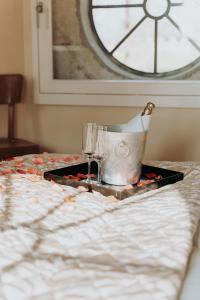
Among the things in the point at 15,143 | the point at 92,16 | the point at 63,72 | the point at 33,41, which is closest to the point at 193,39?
the point at 92,16

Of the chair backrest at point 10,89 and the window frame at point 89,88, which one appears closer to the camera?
the window frame at point 89,88

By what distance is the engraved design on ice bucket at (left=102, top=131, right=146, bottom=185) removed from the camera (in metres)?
1.40

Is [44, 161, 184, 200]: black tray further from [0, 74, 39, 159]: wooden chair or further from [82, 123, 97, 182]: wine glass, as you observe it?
[0, 74, 39, 159]: wooden chair

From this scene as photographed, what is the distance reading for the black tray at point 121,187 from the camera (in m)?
1.29

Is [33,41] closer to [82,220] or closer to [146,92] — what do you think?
[146,92]

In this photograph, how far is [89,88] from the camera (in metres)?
2.91

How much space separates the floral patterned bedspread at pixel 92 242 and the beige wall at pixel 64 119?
1.47 metres

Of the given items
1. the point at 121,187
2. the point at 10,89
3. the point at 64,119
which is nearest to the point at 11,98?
the point at 10,89

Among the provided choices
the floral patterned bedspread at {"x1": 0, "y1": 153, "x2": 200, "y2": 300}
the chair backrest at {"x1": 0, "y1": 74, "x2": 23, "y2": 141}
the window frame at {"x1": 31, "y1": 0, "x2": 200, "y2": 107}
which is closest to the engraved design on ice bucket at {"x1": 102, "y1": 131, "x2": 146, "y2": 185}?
the floral patterned bedspread at {"x1": 0, "y1": 153, "x2": 200, "y2": 300}

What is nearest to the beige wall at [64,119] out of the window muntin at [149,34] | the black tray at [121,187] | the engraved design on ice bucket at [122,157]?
the window muntin at [149,34]

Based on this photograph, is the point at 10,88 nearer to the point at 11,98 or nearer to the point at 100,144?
the point at 11,98

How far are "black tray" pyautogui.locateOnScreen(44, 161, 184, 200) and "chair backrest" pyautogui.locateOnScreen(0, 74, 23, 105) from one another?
153 cm

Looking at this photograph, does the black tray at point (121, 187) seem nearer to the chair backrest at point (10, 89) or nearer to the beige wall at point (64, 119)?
the beige wall at point (64, 119)

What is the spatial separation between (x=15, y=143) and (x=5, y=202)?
1.71 meters
